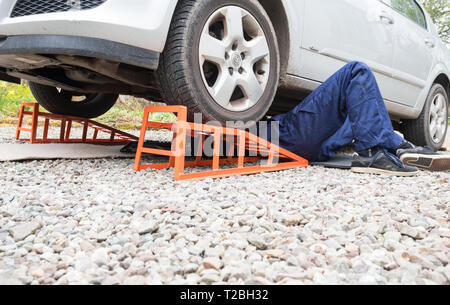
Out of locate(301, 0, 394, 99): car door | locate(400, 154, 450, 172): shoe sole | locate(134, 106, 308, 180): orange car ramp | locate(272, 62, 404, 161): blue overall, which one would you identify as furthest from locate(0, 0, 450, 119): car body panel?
locate(400, 154, 450, 172): shoe sole

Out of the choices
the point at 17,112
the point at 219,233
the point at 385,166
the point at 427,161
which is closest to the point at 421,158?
the point at 427,161

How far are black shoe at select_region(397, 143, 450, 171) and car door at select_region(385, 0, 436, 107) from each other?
128 centimetres

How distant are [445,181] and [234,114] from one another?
1247mm

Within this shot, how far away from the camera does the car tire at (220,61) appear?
1713 millimetres

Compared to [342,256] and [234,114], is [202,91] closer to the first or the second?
[234,114]

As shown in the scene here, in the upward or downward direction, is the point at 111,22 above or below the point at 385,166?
above

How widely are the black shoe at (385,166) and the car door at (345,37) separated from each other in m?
0.79

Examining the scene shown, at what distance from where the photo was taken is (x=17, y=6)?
167 cm

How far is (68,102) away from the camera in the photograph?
3.11m

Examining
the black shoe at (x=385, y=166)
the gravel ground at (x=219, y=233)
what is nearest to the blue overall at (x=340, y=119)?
the black shoe at (x=385, y=166)

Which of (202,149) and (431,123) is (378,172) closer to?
(202,149)

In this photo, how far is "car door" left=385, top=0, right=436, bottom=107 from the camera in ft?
10.5

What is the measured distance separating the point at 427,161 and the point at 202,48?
155cm
